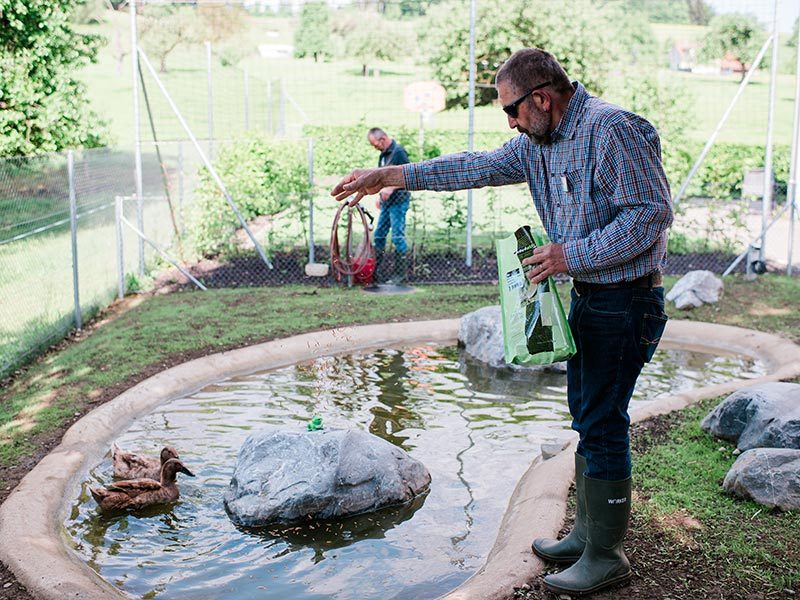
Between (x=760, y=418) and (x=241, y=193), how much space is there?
30.9 ft

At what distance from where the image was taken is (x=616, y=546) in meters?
3.82

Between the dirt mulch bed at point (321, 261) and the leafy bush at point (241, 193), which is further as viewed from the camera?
the leafy bush at point (241, 193)

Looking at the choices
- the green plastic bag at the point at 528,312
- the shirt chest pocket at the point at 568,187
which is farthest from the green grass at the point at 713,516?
the shirt chest pocket at the point at 568,187

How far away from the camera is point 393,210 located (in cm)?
1183

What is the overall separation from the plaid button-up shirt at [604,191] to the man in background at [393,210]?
7.87 meters

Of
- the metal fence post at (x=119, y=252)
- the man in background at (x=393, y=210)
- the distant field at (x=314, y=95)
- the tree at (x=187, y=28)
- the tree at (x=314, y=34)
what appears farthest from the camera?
the tree at (x=187, y=28)

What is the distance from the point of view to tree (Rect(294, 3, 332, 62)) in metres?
23.5

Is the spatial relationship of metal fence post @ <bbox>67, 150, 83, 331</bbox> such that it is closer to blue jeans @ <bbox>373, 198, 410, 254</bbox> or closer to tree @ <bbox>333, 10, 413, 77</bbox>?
blue jeans @ <bbox>373, 198, 410, 254</bbox>

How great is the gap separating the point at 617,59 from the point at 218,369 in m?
20.8

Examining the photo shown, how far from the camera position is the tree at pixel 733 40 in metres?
20.6

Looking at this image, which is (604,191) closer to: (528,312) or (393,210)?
(528,312)

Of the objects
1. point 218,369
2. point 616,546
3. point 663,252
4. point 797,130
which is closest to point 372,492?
point 616,546

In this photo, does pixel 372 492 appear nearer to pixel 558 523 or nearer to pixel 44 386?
pixel 558 523

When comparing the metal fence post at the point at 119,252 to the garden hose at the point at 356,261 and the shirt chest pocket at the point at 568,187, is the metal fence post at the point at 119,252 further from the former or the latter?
the shirt chest pocket at the point at 568,187
